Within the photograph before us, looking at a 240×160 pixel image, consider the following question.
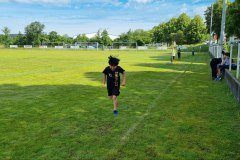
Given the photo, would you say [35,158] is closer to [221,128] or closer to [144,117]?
[144,117]

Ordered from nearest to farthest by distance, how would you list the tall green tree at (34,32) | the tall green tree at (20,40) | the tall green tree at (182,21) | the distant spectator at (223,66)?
1. the distant spectator at (223,66)
2. the tall green tree at (182,21)
3. the tall green tree at (20,40)
4. the tall green tree at (34,32)

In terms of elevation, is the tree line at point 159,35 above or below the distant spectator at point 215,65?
above

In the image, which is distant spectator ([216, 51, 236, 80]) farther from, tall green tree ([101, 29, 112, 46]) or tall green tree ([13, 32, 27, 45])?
tall green tree ([13, 32, 27, 45])

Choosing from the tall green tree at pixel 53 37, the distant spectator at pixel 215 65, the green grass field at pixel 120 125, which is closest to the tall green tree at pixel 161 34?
the tall green tree at pixel 53 37

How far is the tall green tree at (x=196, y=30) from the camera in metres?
101

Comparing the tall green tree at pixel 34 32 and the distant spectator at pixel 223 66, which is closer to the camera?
the distant spectator at pixel 223 66

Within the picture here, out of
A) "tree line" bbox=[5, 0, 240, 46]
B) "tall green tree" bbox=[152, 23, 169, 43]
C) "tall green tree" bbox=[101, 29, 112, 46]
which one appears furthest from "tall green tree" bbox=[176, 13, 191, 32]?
"tall green tree" bbox=[101, 29, 112, 46]

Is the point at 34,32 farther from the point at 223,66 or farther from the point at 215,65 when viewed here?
the point at 223,66

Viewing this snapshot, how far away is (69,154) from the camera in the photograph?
5.60 meters

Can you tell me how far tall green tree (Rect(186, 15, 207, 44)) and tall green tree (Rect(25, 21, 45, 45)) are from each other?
235 ft

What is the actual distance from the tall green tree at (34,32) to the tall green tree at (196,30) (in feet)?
235

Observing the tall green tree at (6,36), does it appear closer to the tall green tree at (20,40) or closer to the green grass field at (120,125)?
the tall green tree at (20,40)

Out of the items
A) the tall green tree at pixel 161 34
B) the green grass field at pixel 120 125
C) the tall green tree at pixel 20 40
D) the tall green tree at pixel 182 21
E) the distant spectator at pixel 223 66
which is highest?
the tall green tree at pixel 182 21

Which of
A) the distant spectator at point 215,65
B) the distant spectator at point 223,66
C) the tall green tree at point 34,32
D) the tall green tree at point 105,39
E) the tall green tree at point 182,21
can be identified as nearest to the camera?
the distant spectator at point 223,66
